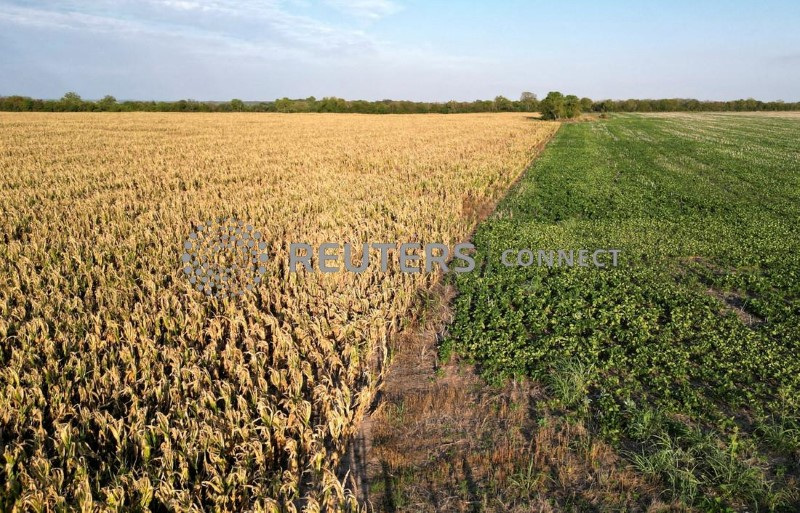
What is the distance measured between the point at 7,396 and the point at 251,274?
139 inches

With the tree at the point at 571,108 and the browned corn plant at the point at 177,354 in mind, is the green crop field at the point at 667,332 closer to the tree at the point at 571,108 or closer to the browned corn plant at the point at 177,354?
the browned corn plant at the point at 177,354

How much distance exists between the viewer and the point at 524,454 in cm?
443

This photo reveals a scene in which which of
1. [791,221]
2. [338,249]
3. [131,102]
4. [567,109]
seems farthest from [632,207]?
[131,102]

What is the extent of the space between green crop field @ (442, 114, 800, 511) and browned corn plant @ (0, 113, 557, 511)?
173cm

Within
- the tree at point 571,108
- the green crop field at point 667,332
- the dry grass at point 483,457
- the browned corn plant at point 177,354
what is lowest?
the dry grass at point 483,457

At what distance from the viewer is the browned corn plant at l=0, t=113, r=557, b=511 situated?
3482mm

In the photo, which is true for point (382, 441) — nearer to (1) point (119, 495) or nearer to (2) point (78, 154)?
(1) point (119, 495)

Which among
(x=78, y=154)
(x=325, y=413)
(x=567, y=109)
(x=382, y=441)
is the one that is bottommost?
(x=382, y=441)

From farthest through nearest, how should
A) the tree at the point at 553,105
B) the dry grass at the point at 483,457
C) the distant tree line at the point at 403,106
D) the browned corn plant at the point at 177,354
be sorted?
the distant tree line at the point at 403,106 → the tree at the point at 553,105 → the dry grass at the point at 483,457 → the browned corn plant at the point at 177,354

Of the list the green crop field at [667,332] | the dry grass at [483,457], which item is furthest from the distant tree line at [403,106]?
the dry grass at [483,457]

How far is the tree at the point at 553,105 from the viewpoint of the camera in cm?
6926

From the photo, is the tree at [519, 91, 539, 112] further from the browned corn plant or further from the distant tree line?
the browned corn plant

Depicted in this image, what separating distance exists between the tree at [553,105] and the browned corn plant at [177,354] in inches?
2520

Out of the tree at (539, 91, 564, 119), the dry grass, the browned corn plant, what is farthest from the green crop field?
the tree at (539, 91, 564, 119)
